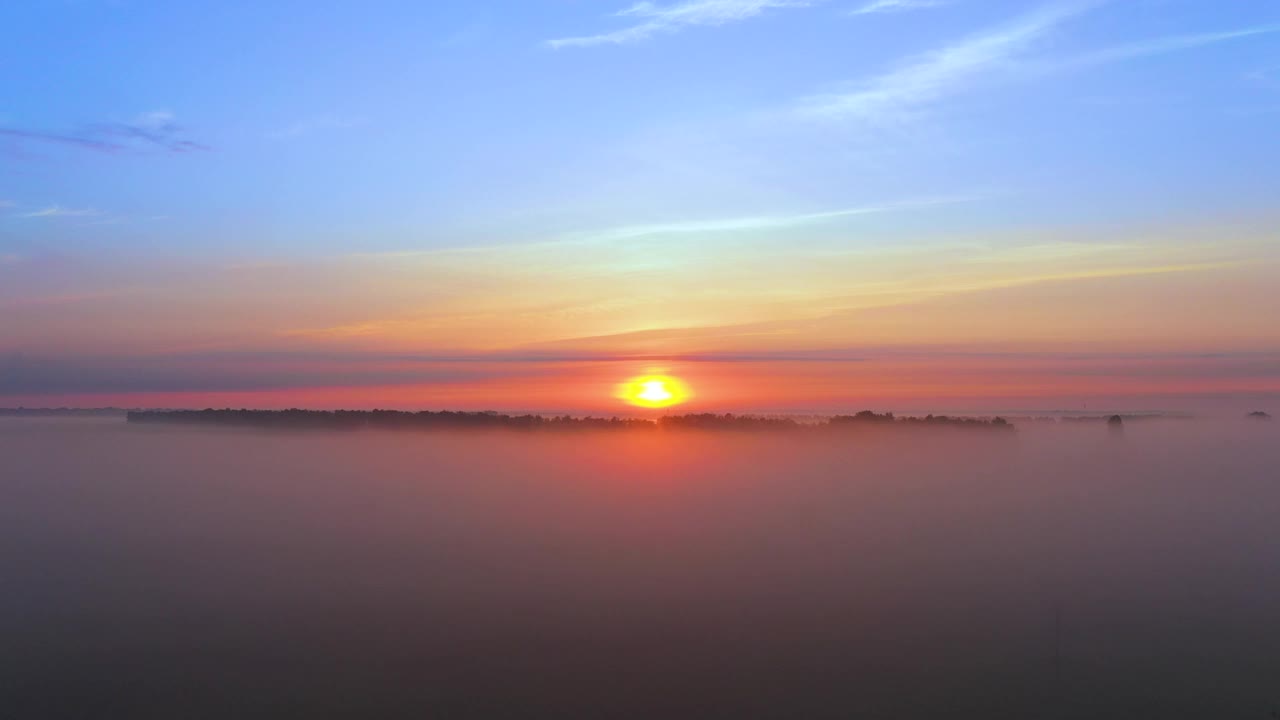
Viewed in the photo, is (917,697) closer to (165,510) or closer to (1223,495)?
(165,510)

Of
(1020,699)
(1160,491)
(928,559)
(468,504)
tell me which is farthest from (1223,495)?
(1020,699)

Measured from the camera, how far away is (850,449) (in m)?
169

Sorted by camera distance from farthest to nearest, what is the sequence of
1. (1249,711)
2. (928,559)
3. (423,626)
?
(928,559), (423,626), (1249,711)

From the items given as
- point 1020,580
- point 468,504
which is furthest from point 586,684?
point 468,504

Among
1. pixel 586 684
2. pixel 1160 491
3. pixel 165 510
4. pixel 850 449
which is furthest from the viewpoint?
pixel 850 449

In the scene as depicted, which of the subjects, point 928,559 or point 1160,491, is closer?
point 928,559

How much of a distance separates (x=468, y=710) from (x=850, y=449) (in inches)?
5877

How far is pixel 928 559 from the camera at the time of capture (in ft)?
159

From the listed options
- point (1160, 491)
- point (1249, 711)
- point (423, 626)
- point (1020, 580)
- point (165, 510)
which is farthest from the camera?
point (1160, 491)

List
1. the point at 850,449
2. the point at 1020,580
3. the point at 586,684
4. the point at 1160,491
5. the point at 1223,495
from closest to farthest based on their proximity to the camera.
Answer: the point at 586,684 → the point at 1020,580 → the point at 1223,495 → the point at 1160,491 → the point at 850,449

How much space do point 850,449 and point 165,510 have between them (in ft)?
392

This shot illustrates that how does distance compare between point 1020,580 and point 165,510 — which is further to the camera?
point 165,510

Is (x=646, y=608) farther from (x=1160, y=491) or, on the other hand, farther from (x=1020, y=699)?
(x=1160, y=491)

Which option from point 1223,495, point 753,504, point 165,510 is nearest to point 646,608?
point 753,504
